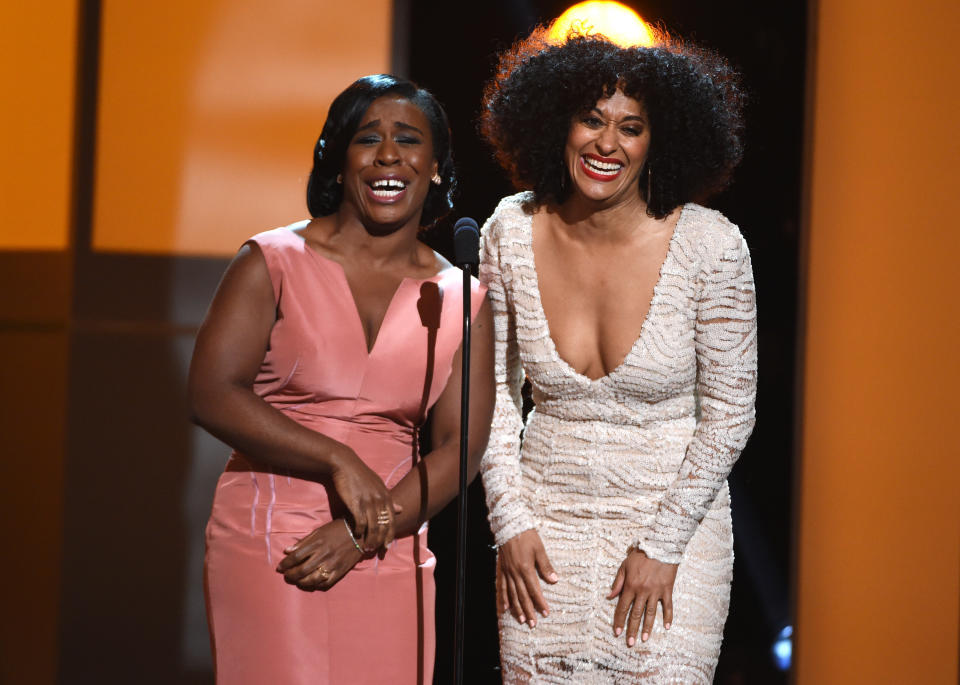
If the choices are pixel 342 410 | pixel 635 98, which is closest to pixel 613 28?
pixel 635 98

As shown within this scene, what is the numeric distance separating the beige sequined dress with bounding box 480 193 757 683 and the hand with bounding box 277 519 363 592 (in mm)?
410

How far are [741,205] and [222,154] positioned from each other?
5.88 feet

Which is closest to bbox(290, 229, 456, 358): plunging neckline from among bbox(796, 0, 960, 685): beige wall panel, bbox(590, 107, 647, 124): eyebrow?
bbox(590, 107, 647, 124): eyebrow

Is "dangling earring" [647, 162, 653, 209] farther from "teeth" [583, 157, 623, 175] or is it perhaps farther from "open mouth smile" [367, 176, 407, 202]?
"open mouth smile" [367, 176, 407, 202]

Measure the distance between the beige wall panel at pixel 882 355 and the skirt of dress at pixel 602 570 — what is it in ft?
3.44

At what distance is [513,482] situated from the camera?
241 centimetres

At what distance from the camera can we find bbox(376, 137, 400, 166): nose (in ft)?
7.34

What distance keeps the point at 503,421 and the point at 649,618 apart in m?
0.52

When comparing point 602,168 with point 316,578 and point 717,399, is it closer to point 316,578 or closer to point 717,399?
point 717,399

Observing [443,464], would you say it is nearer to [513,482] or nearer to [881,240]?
[513,482]

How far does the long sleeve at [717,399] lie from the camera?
2.27 m

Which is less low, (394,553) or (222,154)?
(222,154)

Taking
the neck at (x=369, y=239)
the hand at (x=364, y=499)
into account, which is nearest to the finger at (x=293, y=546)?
the hand at (x=364, y=499)

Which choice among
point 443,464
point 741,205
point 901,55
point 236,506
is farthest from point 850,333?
point 236,506
